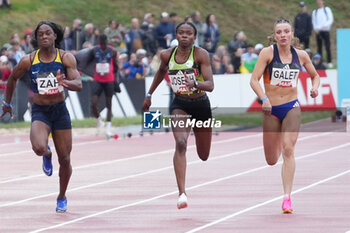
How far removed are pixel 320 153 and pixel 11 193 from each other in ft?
25.2

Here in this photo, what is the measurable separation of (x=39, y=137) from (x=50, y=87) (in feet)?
1.88

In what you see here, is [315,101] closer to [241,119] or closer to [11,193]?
[241,119]

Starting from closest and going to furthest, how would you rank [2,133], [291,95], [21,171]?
[291,95] < [21,171] < [2,133]

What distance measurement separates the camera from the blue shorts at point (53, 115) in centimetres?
1261

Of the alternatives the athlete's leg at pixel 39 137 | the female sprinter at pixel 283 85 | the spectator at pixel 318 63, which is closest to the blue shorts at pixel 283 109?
the female sprinter at pixel 283 85

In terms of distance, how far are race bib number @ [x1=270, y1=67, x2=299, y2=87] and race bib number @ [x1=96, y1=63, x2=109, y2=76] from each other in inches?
490

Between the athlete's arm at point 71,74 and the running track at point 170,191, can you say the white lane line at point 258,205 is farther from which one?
the athlete's arm at point 71,74

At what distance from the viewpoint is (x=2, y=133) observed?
27.5 m

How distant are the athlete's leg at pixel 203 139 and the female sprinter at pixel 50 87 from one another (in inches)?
59.0

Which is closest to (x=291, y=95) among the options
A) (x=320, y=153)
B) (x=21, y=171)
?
(x=21, y=171)

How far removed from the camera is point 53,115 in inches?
497

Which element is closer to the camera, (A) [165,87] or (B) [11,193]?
(B) [11,193]

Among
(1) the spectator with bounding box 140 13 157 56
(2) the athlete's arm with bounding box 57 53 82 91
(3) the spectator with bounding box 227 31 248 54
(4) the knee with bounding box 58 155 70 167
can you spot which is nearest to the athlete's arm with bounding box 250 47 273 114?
(2) the athlete's arm with bounding box 57 53 82 91

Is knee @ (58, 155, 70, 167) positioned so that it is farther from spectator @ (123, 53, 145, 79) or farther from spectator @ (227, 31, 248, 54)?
spectator @ (227, 31, 248, 54)
